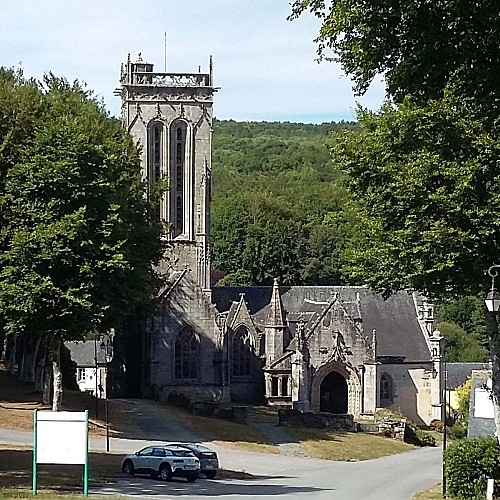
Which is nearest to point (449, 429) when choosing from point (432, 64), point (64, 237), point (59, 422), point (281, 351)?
point (281, 351)

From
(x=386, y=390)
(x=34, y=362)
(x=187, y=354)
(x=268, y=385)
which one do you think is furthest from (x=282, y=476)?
(x=386, y=390)

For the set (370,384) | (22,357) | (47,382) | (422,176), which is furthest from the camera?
(370,384)

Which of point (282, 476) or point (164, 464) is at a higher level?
point (164, 464)

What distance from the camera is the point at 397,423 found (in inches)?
2152

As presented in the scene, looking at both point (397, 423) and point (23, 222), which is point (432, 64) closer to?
point (23, 222)

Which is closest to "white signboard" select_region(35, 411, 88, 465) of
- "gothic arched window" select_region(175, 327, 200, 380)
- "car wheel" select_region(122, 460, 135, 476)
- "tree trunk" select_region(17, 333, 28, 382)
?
"car wheel" select_region(122, 460, 135, 476)

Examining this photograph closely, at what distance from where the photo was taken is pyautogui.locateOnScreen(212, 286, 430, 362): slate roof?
64.4 meters

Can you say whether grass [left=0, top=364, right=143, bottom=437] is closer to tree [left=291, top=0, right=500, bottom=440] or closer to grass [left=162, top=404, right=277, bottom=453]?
grass [left=162, top=404, right=277, bottom=453]

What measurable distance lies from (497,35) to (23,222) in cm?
2405

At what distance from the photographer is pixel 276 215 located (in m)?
104

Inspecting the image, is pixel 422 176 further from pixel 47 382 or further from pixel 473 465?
pixel 47 382

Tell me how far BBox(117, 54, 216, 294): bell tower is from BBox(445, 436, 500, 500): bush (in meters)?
39.4

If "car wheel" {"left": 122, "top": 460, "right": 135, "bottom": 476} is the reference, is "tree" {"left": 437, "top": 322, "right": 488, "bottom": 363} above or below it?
above

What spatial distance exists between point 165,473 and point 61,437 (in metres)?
9.06
